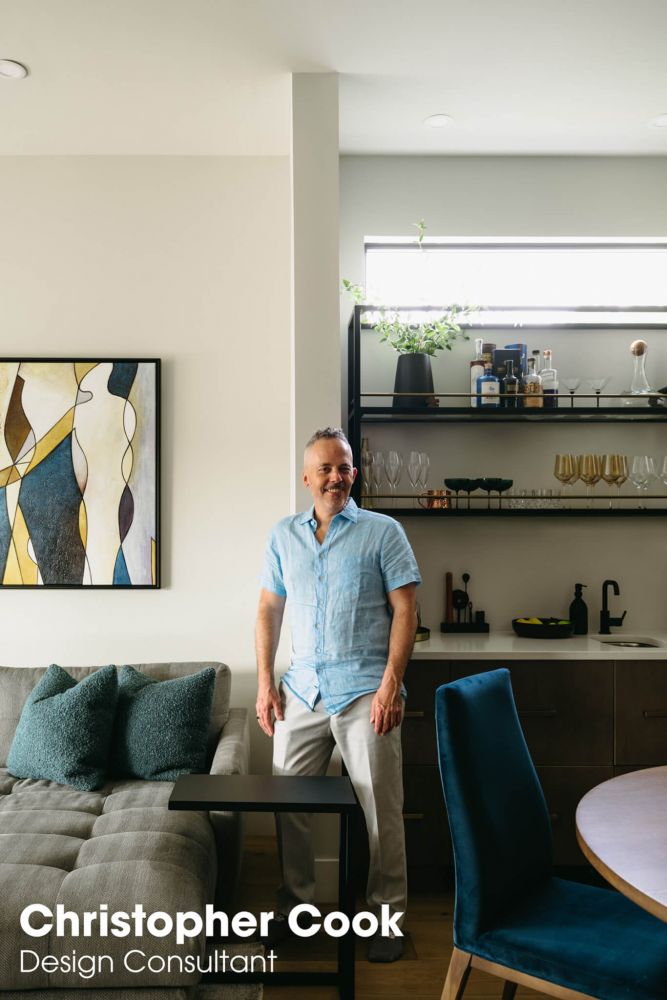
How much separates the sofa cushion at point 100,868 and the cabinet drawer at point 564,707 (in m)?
1.17

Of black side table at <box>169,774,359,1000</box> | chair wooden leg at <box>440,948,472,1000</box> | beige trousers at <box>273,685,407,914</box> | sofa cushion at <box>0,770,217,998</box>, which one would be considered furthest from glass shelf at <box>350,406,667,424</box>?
chair wooden leg at <box>440,948,472,1000</box>

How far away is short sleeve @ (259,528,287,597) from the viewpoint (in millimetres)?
2752

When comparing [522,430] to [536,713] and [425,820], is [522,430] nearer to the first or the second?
[536,713]

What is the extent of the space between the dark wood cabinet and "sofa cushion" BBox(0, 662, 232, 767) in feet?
2.43

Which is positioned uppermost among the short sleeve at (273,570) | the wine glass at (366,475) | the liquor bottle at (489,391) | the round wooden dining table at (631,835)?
the liquor bottle at (489,391)

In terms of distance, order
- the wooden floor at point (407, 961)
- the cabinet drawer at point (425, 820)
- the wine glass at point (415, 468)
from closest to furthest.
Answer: the wooden floor at point (407, 961), the cabinet drawer at point (425, 820), the wine glass at point (415, 468)

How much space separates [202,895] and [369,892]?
0.66 m

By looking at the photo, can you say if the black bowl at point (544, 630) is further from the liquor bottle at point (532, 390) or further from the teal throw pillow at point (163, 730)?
the teal throw pillow at point (163, 730)

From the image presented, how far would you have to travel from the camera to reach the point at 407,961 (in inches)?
99.6

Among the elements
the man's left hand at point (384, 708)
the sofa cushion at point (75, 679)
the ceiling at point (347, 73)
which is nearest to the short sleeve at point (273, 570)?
the man's left hand at point (384, 708)

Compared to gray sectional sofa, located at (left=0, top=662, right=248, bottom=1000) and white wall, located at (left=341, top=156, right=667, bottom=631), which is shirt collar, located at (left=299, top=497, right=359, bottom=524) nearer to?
gray sectional sofa, located at (left=0, top=662, right=248, bottom=1000)

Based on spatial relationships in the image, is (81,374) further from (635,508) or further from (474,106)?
(635,508)

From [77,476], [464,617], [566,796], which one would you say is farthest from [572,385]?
[77,476]

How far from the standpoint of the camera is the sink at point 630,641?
3.30 meters
